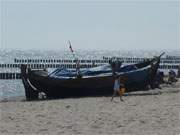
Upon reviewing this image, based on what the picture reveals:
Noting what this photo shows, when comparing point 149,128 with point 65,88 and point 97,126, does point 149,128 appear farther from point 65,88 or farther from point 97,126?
point 65,88

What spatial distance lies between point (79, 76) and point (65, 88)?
0.95m

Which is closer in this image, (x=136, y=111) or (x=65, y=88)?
(x=136, y=111)

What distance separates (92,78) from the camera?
23672 mm

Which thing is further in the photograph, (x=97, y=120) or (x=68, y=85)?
(x=68, y=85)

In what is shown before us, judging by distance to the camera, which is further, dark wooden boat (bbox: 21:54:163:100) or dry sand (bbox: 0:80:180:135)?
dark wooden boat (bbox: 21:54:163:100)

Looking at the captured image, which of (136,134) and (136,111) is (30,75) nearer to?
(136,111)

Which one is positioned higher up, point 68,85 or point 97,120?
point 68,85

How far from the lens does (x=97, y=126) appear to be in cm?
1217

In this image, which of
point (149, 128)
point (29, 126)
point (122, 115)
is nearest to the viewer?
point (149, 128)

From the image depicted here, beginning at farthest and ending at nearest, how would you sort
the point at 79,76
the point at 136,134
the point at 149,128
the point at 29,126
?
1. the point at 79,76
2. the point at 29,126
3. the point at 149,128
4. the point at 136,134

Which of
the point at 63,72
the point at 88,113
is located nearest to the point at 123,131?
the point at 88,113

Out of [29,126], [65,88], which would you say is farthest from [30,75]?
[29,126]

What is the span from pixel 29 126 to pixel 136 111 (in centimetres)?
412

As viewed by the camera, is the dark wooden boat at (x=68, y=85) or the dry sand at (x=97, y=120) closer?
the dry sand at (x=97, y=120)
